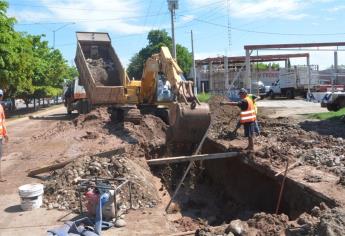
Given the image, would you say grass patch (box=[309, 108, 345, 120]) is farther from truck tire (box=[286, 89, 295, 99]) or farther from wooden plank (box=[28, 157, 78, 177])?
truck tire (box=[286, 89, 295, 99])

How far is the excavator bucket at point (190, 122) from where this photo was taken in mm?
12180

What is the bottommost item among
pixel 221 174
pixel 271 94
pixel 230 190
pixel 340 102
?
pixel 230 190

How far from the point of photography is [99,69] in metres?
22.5

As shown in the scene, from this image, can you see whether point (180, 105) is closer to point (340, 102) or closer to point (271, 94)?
point (340, 102)

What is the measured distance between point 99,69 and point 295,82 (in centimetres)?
2094

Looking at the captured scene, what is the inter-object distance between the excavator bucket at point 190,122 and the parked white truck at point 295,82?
1051 inches

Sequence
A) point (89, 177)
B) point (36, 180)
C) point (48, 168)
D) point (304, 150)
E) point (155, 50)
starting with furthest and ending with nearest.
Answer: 1. point (155, 50)
2. point (304, 150)
3. point (48, 168)
4. point (36, 180)
5. point (89, 177)

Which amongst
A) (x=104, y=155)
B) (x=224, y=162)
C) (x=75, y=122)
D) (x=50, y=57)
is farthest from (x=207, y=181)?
(x=50, y=57)

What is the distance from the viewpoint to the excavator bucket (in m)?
12.2

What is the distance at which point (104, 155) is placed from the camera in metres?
10.7

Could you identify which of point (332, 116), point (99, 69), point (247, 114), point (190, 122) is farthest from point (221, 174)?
point (99, 69)

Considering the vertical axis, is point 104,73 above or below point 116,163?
above

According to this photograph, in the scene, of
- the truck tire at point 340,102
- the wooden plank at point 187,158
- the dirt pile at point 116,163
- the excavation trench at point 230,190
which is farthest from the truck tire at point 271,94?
the wooden plank at point 187,158

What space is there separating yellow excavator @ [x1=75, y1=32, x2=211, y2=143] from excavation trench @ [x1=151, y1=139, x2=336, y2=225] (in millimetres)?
1350
